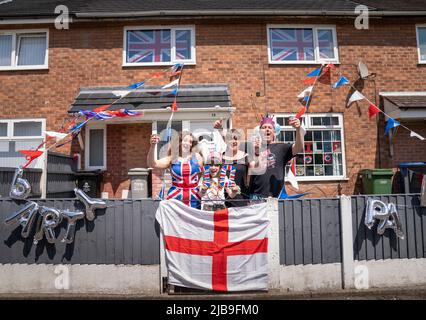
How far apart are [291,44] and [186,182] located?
6169 millimetres

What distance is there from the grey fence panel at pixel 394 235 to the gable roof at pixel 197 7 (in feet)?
19.7

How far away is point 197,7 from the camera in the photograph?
29.6 ft

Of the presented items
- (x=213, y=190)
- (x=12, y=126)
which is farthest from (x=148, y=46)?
(x=213, y=190)

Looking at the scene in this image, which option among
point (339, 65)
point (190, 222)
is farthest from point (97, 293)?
point (339, 65)

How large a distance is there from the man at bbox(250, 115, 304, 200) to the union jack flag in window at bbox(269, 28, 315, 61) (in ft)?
15.6

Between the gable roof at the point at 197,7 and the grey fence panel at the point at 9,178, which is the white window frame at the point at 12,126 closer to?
the gable roof at the point at 197,7

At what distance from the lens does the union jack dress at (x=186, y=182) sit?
188 inches

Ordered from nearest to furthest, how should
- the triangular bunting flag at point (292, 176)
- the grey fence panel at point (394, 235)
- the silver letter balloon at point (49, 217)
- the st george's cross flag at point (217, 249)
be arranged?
the st george's cross flag at point (217, 249), the silver letter balloon at point (49, 217), the grey fence panel at point (394, 235), the triangular bunting flag at point (292, 176)

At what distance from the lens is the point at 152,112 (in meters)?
7.99

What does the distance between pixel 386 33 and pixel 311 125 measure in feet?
11.3

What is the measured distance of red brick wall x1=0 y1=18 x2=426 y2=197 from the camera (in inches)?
346

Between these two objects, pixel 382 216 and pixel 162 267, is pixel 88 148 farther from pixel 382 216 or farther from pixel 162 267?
pixel 382 216

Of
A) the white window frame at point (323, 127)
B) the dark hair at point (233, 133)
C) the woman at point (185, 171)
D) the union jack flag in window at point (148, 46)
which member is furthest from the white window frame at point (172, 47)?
the woman at point (185, 171)

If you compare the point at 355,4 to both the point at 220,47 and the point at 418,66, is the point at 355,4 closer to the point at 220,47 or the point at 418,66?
the point at 418,66
